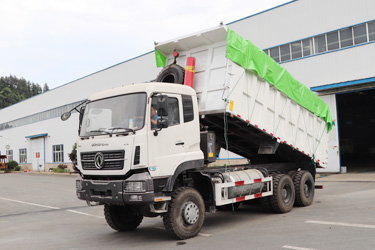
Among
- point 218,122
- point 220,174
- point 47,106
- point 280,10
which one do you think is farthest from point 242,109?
point 47,106

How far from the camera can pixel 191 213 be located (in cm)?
708

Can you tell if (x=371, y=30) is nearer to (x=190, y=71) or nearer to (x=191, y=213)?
(x=190, y=71)

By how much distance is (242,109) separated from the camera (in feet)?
26.8

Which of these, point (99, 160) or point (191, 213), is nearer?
point (99, 160)

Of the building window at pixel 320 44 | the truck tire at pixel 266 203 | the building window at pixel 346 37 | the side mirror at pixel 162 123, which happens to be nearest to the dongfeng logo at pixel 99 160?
the side mirror at pixel 162 123

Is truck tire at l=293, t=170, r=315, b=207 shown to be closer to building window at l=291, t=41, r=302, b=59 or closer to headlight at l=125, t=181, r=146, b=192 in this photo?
headlight at l=125, t=181, r=146, b=192

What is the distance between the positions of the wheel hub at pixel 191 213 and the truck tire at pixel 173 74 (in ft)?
9.22

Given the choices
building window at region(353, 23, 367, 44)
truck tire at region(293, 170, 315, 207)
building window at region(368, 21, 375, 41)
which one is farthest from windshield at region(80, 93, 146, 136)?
building window at region(353, 23, 367, 44)

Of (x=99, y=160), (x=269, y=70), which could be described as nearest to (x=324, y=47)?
(x=269, y=70)

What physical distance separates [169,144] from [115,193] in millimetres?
1313

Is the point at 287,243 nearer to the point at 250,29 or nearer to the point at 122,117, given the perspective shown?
the point at 122,117

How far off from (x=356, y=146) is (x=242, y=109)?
1473 inches

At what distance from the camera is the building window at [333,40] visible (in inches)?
787

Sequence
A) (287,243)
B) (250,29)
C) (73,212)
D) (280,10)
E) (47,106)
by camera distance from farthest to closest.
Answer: (47,106) → (250,29) → (280,10) → (73,212) → (287,243)
